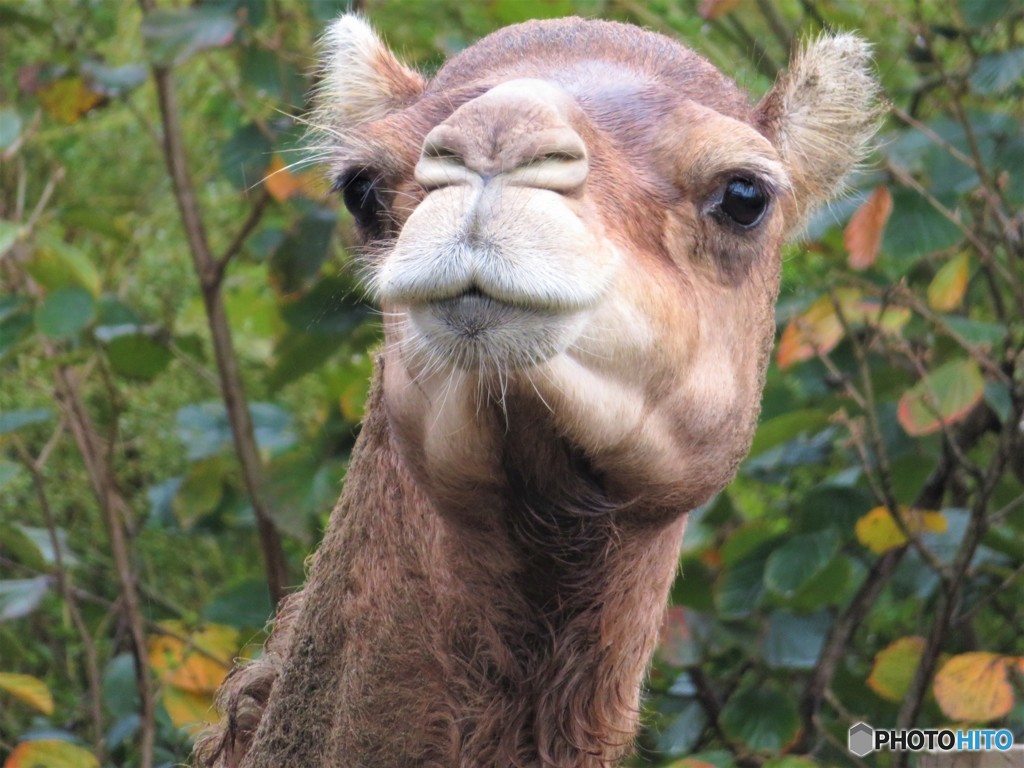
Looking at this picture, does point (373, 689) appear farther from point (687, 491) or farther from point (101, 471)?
point (101, 471)

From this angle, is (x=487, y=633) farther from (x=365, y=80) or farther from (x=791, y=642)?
(x=791, y=642)

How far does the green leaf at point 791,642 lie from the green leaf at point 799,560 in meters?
0.38

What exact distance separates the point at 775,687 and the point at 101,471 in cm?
346

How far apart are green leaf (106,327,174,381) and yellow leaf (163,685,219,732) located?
1.40 metres

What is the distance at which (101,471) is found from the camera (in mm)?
7070

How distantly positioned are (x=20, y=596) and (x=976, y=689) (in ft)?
12.2

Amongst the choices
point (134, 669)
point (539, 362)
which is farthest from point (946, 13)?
point (134, 669)

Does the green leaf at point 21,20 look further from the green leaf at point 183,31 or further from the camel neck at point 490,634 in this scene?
the camel neck at point 490,634

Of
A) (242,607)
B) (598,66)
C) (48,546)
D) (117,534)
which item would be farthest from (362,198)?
(117,534)

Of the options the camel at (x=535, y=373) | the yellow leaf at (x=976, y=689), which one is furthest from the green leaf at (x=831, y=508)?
the camel at (x=535, y=373)

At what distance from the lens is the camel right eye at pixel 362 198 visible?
364 cm

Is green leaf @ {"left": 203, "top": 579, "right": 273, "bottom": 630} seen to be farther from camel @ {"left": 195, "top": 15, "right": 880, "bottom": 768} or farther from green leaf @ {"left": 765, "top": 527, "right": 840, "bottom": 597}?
green leaf @ {"left": 765, "top": 527, "right": 840, "bottom": 597}

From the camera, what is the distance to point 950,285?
5504mm

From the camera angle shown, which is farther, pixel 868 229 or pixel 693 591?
pixel 693 591
